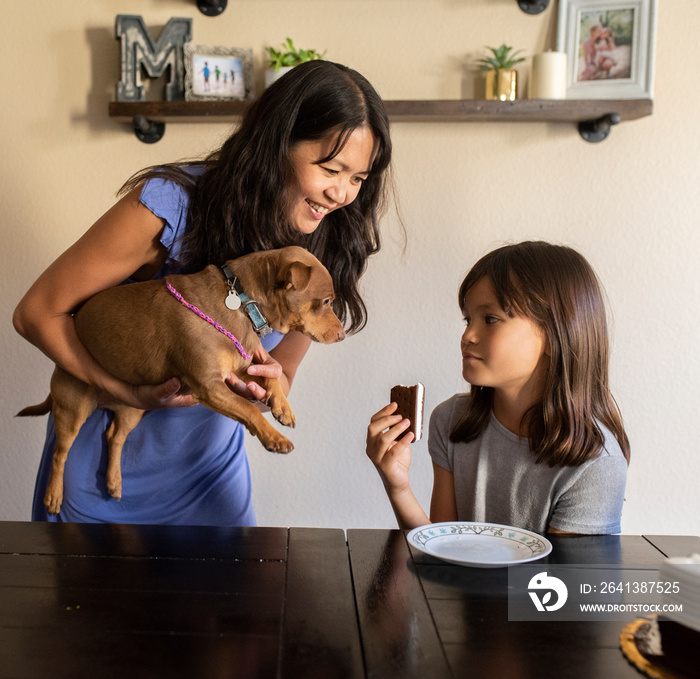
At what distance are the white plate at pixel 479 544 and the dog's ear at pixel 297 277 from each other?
0.52 metres

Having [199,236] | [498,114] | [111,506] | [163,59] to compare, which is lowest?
[111,506]

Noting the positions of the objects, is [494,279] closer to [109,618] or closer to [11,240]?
[109,618]

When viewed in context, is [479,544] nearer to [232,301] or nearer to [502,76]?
[232,301]

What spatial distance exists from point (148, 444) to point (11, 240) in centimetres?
120

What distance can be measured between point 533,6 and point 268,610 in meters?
2.08

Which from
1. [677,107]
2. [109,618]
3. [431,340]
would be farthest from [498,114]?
[109,618]

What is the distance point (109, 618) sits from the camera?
855 mm

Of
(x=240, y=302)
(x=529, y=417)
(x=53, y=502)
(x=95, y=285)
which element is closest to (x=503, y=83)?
(x=529, y=417)

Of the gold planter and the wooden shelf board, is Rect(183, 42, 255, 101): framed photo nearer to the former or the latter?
the wooden shelf board

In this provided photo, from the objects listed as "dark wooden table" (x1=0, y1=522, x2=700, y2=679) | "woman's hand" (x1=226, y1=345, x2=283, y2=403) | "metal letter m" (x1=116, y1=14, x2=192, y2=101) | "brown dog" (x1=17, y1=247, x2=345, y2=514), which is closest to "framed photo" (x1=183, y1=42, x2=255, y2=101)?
"metal letter m" (x1=116, y1=14, x2=192, y2=101)

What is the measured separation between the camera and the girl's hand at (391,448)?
1.41m

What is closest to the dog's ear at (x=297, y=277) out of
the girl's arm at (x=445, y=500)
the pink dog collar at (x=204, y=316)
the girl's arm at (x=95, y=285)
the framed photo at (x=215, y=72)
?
the pink dog collar at (x=204, y=316)

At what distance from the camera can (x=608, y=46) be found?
2.22 metres

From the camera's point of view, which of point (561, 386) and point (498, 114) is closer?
point (561, 386)
